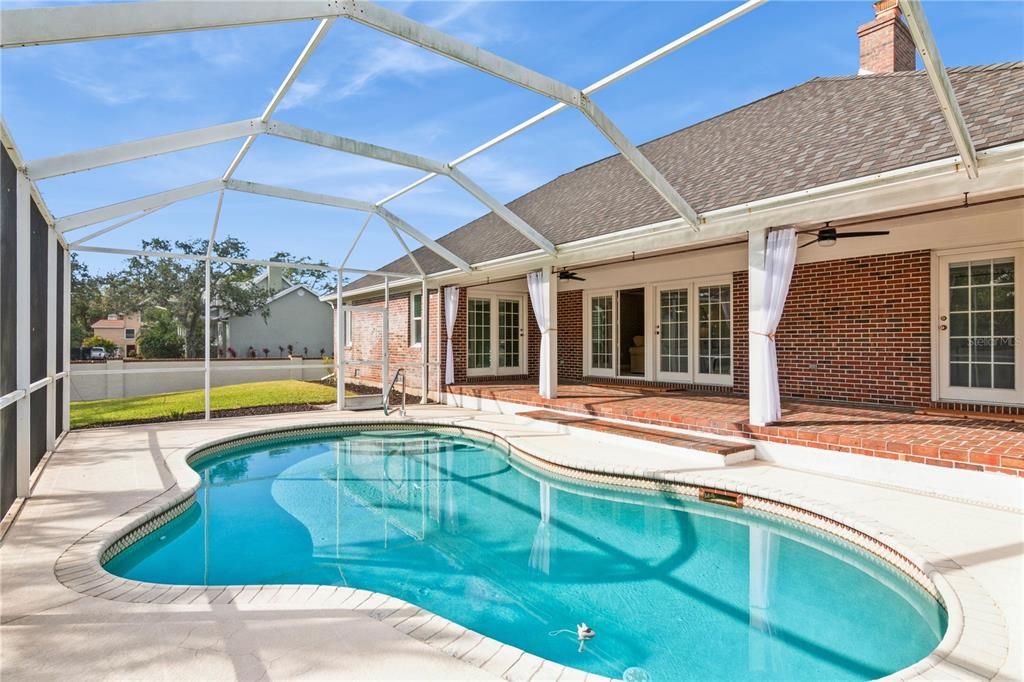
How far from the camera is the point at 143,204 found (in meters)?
7.93

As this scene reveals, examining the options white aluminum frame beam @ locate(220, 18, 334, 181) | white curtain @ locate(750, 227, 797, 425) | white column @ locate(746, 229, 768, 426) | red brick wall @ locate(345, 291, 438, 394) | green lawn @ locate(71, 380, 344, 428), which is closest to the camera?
white aluminum frame beam @ locate(220, 18, 334, 181)

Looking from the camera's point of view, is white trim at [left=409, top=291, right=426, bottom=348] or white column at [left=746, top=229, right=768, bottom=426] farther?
white trim at [left=409, top=291, right=426, bottom=348]

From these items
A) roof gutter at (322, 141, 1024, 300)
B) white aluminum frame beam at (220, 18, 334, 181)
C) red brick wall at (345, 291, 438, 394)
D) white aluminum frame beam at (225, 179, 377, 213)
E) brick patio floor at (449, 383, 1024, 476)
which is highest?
white aluminum frame beam at (220, 18, 334, 181)

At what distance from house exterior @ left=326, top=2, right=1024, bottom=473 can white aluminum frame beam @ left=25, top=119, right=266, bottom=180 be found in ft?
16.5

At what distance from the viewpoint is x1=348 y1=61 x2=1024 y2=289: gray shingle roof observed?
18.1ft

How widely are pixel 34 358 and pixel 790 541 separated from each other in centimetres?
776

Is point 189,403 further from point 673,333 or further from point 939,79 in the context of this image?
point 939,79

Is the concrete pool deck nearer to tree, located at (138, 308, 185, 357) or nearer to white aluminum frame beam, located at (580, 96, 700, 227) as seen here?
white aluminum frame beam, located at (580, 96, 700, 227)

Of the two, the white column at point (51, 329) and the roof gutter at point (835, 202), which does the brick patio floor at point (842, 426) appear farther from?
the white column at point (51, 329)

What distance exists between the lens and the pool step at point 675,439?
6.33m

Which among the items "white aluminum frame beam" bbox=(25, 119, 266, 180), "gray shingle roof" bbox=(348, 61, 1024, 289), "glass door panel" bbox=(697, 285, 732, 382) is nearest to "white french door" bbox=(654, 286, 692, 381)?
"glass door panel" bbox=(697, 285, 732, 382)

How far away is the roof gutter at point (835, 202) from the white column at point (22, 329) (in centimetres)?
687

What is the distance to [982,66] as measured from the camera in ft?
21.3

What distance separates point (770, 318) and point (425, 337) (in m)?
8.10
